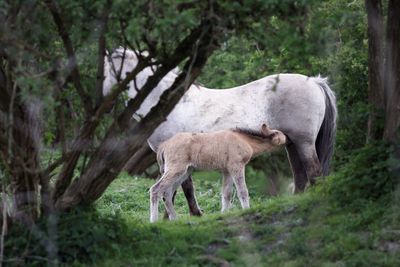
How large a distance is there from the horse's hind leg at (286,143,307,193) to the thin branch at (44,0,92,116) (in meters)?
5.61

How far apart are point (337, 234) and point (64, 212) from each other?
2.93m

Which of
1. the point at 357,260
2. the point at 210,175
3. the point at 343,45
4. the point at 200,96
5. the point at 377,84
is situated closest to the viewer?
the point at 357,260

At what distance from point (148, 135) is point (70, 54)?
1349 millimetres

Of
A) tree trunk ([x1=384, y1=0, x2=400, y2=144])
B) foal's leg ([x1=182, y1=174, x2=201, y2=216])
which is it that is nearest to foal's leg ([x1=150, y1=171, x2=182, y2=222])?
foal's leg ([x1=182, y1=174, x2=201, y2=216])

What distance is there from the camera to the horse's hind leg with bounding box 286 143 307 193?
14.9 metres

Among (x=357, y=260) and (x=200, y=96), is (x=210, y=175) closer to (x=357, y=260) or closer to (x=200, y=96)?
(x=200, y=96)

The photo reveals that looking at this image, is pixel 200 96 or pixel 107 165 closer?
pixel 107 165

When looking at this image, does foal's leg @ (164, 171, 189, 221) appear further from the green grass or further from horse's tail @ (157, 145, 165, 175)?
the green grass

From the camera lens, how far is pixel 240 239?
10547 mm

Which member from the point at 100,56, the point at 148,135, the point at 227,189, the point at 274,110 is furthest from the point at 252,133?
the point at 100,56

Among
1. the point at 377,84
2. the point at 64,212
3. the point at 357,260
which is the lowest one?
the point at 357,260

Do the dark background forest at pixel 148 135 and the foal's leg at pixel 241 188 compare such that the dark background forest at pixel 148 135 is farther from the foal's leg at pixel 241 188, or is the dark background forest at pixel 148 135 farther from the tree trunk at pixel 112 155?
the foal's leg at pixel 241 188

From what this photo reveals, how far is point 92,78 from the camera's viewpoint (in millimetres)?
10523

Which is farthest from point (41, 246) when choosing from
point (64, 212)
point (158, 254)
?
point (158, 254)
